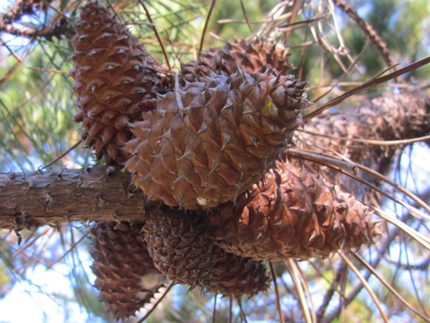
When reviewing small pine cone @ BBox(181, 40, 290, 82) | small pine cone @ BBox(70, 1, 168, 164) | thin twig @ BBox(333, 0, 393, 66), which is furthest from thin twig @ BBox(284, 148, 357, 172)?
thin twig @ BBox(333, 0, 393, 66)

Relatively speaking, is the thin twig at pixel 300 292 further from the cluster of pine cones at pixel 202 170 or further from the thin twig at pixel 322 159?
the thin twig at pixel 322 159

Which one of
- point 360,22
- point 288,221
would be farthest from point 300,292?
point 360,22

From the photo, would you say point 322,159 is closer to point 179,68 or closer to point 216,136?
point 216,136

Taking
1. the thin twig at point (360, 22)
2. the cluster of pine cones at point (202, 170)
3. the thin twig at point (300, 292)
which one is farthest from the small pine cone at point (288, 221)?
the thin twig at point (360, 22)

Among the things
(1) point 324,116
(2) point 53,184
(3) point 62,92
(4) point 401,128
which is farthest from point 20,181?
(4) point 401,128

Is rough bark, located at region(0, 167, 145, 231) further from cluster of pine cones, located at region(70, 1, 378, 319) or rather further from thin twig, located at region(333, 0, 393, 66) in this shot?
thin twig, located at region(333, 0, 393, 66)

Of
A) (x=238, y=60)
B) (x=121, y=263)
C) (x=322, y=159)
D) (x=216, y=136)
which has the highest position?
(x=238, y=60)

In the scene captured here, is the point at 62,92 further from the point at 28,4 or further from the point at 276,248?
the point at 276,248
